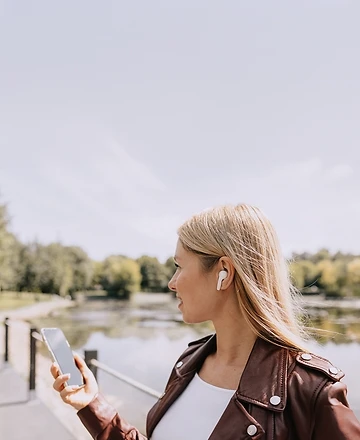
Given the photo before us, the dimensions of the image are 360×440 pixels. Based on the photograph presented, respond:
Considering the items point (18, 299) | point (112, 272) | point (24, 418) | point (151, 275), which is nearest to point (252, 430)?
point (24, 418)

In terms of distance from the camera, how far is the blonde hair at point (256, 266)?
113cm

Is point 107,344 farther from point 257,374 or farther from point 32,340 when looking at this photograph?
point 257,374

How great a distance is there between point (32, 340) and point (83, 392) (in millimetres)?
4873

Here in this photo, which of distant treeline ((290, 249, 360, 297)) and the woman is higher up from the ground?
distant treeline ((290, 249, 360, 297))

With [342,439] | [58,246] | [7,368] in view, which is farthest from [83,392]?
[58,246]

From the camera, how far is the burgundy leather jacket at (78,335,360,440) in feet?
3.19

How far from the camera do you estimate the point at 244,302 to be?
1.17m

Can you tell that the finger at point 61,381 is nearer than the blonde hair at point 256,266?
Result: No

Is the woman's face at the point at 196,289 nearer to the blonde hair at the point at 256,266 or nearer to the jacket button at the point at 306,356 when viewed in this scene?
the blonde hair at the point at 256,266

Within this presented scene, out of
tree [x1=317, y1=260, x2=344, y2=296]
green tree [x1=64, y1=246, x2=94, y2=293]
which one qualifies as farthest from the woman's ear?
tree [x1=317, y1=260, x2=344, y2=296]

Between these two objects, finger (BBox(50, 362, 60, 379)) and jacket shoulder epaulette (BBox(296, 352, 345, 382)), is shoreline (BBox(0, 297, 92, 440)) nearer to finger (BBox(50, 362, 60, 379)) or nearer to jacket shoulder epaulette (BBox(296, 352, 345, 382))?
finger (BBox(50, 362, 60, 379))

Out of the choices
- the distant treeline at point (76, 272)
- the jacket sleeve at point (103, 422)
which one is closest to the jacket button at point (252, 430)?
the jacket sleeve at point (103, 422)

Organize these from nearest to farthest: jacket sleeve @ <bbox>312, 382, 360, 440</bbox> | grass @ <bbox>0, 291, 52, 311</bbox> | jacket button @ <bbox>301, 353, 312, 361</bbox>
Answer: jacket sleeve @ <bbox>312, 382, 360, 440</bbox>, jacket button @ <bbox>301, 353, 312, 361</bbox>, grass @ <bbox>0, 291, 52, 311</bbox>

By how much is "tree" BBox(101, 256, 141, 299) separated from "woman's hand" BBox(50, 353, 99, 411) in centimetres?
5565
